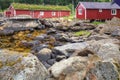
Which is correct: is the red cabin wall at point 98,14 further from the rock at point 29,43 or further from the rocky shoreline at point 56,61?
the rock at point 29,43

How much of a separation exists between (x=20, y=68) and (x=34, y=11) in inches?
2668

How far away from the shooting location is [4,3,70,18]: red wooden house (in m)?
74.9

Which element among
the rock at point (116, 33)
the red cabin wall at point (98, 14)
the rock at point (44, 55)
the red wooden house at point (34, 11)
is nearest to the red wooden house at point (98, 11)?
the red cabin wall at point (98, 14)

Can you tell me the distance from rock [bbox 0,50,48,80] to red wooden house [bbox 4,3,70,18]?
6415 cm

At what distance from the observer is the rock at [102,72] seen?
10.4 metres

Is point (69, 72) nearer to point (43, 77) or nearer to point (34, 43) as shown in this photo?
point (43, 77)

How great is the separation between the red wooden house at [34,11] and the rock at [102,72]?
64.4 meters

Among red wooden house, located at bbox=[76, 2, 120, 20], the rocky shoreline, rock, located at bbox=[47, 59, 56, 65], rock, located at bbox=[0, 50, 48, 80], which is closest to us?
rock, located at bbox=[0, 50, 48, 80]

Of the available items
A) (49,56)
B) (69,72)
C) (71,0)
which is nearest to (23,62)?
(69,72)

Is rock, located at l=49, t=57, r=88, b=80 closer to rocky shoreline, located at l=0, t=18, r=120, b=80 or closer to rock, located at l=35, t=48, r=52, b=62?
rocky shoreline, located at l=0, t=18, r=120, b=80

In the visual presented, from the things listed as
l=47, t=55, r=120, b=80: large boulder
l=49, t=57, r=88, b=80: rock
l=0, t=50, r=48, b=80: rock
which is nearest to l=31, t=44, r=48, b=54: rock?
l=49, t=57, r=88, b=80: rock

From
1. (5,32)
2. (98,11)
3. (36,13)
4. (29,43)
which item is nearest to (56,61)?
(29,43)

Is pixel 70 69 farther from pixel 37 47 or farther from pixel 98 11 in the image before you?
pixel 98 11

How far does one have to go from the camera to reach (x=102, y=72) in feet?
34.4
